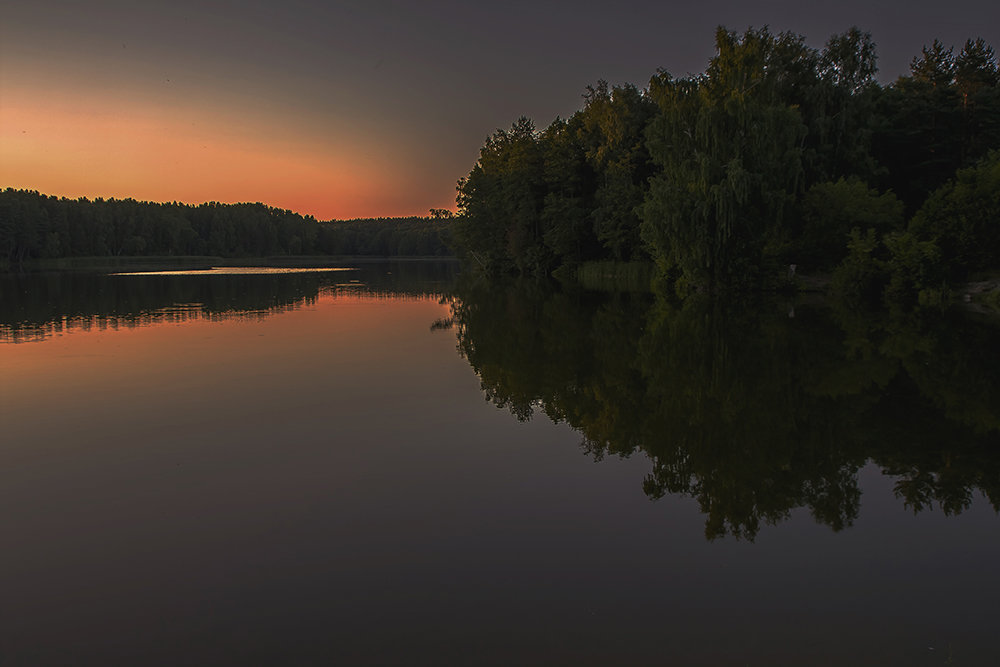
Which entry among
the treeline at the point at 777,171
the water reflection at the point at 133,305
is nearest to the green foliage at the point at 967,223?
the treeline at the point at 777,171

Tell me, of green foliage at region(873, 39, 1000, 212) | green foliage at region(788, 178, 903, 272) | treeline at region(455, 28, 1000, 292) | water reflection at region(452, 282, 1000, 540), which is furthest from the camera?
green foliage at region(873, 39, 1000, 212)

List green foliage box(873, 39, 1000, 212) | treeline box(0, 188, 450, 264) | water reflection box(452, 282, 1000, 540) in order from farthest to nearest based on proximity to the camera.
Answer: treeline box(0, 188, 450, 264)
green foliage box(873, 39, 1000, 212)
water reflection box(452, 282, 1000, 540)

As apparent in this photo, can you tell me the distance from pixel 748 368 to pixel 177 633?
14.0 metres

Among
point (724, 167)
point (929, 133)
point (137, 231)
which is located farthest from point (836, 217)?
point (137, 231)

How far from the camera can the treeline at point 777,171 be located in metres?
34.8

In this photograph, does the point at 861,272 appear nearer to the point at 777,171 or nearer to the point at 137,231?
the point at 777,171

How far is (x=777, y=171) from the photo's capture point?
36562mm

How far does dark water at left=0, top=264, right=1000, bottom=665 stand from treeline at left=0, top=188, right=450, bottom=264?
2965 inches

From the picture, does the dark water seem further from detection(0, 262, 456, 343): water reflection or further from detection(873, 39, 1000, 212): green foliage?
detection(873, 39, 1000, 212): green foliage

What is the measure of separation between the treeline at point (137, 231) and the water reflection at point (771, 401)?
2727 inches

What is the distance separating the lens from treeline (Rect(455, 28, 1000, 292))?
3484cm

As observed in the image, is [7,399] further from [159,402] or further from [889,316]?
[889,316]

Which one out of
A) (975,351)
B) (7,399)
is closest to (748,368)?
(975,351)

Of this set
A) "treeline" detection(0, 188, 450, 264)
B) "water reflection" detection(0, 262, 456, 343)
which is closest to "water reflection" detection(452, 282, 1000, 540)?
"water reflection" detection(0, 262, 456, 343)
